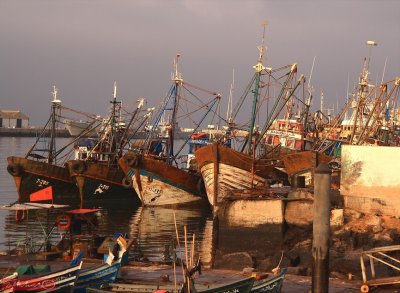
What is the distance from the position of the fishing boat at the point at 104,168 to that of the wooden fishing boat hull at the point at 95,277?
24349mm

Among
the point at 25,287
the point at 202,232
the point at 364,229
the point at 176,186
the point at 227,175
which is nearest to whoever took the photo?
the point at 25,287

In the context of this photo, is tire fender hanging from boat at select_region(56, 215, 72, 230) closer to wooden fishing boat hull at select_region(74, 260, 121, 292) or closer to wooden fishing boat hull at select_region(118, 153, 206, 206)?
wooden fishing boat hull at select_region(74, 260, 121, 292)

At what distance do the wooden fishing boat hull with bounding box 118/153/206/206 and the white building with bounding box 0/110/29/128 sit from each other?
14601cm

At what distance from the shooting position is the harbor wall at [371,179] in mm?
23969

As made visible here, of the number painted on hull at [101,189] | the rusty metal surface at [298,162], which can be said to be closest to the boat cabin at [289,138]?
the rusty metal surface at [298,162]

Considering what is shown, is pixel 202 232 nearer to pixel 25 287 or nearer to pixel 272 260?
Result: pixel 272 260

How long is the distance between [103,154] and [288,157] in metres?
14.7

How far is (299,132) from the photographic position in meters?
48.4

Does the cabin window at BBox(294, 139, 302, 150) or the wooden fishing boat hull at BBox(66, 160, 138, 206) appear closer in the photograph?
the wooden fishing boat hull at BBox(66, 160, 138, 206)

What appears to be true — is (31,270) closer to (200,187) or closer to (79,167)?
(79,167)

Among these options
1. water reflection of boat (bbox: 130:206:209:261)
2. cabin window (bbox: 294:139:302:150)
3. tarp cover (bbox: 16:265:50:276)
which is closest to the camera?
tarp cover (bbox: 16:265:50:276)

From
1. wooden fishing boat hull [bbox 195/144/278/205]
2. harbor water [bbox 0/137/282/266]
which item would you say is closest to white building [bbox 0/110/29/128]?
harbor water [bbox 0/137/282/266]

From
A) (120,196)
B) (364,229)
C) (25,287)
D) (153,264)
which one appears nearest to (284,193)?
(364,229)

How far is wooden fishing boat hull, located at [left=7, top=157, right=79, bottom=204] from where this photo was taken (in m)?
41.7
